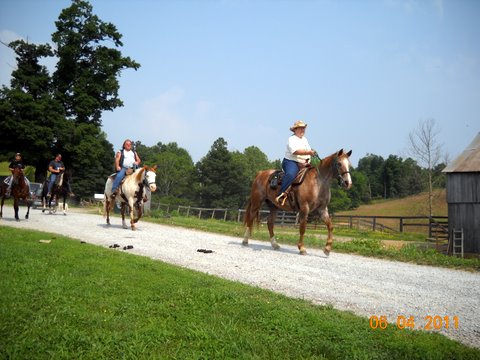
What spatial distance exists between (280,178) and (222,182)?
63.6 m

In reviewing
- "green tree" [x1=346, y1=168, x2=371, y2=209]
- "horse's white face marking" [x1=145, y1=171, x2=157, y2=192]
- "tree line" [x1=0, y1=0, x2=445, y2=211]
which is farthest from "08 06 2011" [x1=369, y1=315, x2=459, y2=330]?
"green tree" [x1=346, y1=168, x2=371, y2=209]

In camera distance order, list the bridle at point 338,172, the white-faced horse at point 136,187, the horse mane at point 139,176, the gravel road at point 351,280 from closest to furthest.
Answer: the gravel road at point 351,280
the bridle at point 338,172
the white-faced horse at point 136,187
the horse mane at point 139,176

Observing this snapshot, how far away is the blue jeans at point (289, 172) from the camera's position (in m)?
11.0

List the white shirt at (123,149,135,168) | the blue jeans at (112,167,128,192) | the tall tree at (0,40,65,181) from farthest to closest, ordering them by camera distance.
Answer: the tall tree at (0,40,65,181) → the white shirt at (123,149,135,168) → the blue jeans at (112,167,128,192)

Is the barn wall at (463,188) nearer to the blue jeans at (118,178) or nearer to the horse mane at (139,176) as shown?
the horse mane at (139,176)

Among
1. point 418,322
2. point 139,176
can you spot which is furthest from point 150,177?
point 418,322

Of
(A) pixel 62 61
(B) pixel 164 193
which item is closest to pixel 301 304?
(A) pixel 62 61

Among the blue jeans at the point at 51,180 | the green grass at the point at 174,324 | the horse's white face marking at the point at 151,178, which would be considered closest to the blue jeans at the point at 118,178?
the horse's white face marking at the point at 151,178

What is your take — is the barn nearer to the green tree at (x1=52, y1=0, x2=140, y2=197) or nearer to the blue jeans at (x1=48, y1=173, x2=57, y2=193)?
the blue jeans at (x1=48, y1=173, x2=57, y2=193)

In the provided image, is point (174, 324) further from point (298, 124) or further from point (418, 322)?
point (298, 124)

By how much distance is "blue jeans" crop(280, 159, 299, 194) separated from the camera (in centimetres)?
1098

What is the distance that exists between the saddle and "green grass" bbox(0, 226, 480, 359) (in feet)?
17.9

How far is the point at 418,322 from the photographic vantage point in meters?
4.83

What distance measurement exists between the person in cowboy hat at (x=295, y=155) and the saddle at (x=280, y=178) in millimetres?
127
